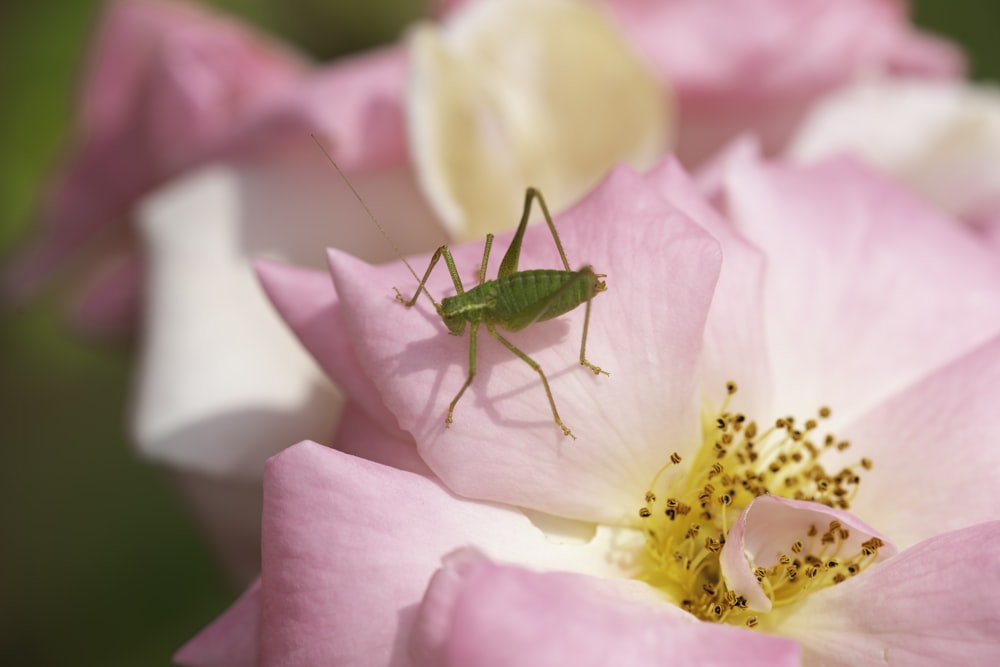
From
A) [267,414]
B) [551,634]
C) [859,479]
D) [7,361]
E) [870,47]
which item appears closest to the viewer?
[551,634]

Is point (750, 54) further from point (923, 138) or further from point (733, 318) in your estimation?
point (733, 318)

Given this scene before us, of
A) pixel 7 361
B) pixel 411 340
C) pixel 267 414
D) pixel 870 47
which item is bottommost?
pixel 7 361

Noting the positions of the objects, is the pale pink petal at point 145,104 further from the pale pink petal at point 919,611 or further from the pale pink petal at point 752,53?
the pale pink petal at point 919,611

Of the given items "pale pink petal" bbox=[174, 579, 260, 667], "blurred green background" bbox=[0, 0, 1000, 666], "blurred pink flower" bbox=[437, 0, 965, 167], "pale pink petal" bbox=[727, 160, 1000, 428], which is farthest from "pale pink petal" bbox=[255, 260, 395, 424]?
"blurred green background" bbox=[0, 0, 1000, 666]

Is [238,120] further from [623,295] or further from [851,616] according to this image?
[851,616]

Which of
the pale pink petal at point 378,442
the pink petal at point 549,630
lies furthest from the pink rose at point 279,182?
the pink petal at point 549,630

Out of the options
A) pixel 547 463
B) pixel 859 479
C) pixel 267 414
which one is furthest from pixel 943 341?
pixel 267 414
